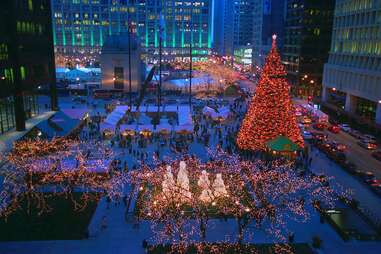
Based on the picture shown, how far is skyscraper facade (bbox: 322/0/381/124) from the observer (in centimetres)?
4791

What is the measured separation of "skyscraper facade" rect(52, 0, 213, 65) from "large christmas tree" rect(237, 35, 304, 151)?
356 ft

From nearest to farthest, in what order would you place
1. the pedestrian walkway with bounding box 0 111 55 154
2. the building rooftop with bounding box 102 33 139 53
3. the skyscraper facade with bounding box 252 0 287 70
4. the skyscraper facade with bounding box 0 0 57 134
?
the pedestrian walkway with bounding box 0 111 55 154 < the skyscraper facade with bounding box 0 0 57 134 < the building rooftop with bounding box 102 33 139 53 < the skyscraper facade with bounding box 252 0 287 70

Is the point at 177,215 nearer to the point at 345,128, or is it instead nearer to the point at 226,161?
the point at 226,161

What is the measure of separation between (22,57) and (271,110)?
84.1 ft

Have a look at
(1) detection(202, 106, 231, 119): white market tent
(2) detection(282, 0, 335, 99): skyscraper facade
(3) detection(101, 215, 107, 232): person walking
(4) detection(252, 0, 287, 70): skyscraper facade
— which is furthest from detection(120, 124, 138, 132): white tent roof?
(4) detection(252, 0, 287, 70): skyscraper facade

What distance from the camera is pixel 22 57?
37.8 m

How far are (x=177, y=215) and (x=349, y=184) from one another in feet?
55.9

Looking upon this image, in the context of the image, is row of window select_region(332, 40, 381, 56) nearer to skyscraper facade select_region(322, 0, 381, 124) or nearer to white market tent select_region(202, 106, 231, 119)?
skyscraper facade select_region(322, 0, 381, 124)

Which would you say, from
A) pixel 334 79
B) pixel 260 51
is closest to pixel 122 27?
pixel 260 51

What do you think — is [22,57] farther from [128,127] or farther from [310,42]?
[310,42]

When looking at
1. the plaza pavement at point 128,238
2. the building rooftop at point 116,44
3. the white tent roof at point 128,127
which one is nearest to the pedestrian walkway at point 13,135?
the white tent roof at point 128,127

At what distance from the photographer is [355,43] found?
5353 cm

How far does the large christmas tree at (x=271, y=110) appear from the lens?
3175cm

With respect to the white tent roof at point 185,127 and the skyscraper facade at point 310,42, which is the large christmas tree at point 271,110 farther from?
the skyscraper facade at point 310,42
